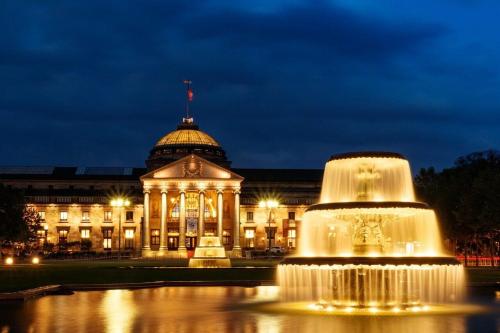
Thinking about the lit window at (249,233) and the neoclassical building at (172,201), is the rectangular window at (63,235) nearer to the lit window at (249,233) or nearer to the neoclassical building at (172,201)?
the neoclassical building at (172,201)

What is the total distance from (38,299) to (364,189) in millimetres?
13140

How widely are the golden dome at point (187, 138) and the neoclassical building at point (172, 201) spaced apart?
191mm

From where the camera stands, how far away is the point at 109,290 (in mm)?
37094

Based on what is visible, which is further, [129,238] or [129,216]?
[129,216]

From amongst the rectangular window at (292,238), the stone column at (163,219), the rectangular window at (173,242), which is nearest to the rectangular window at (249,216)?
the rectangular window at (292,238)

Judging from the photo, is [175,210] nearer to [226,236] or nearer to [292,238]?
[226,236]

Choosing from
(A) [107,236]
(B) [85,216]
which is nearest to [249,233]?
(A) [107,236]

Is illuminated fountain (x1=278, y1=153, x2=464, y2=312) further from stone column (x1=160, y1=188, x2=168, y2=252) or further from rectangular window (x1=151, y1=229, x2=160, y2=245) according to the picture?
rectangular window (x1=151, y1=229, x2=160, y2=245)

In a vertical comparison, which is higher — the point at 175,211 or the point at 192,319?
the point at 175,211

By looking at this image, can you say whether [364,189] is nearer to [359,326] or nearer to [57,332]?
[359,326]

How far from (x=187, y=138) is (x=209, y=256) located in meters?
88.9

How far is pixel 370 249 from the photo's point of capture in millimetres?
25719

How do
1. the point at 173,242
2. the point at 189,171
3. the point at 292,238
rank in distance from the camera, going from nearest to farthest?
1. the point at 189,171
2. the point at 173,242
3. the point at 292,238

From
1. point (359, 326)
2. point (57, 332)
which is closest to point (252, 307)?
point (359, 326)
